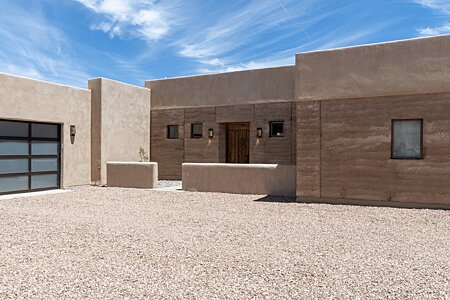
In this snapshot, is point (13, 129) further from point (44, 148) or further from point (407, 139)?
point (407, 139)

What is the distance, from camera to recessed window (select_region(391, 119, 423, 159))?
847 centimetres

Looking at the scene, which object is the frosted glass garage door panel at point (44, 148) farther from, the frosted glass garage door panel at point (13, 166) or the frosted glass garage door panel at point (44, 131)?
the frosted glass garage door panel at point (13, 166)

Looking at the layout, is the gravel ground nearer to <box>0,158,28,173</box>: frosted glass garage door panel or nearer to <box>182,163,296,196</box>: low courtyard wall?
<box>182,163,296,196</box>: low courtyard wall

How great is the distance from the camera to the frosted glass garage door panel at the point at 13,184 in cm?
1085

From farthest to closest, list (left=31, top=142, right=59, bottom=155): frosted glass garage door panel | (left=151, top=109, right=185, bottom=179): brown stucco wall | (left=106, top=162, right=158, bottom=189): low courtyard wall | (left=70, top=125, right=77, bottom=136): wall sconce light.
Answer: (left=151, top=109, right=185, bottom=179): brown stucco wall → (left=70, top=125, right=77, bottom=136): wall sconce light → (left=106, top=162, right=158, bottom=189): low courtyard wall → (left=31, top=142, right=59, bottom=155): frosted glass garage door panel

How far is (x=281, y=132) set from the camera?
13.6 metres

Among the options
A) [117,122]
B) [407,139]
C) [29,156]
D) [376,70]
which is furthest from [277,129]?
[29,156]

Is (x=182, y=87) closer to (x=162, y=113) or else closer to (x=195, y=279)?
(x=162, y=113)

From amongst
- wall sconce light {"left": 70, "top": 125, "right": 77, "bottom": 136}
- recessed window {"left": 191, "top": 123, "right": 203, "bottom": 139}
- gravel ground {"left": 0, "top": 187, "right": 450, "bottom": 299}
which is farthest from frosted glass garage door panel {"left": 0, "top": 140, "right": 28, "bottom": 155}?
recessed window {"left": 191, "top": 123, "right": 203, "bottom": 139}

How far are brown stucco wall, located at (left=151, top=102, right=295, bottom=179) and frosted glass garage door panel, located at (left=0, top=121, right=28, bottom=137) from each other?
582 centimetres

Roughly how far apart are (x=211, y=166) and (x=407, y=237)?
674cm

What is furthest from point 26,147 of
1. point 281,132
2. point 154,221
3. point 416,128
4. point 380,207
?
point 416,128

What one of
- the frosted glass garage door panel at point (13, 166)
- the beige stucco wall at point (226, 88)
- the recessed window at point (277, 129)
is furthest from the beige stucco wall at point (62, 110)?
the recessed window at point (277, 129)

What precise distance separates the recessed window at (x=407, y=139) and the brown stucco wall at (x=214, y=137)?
189 inches
